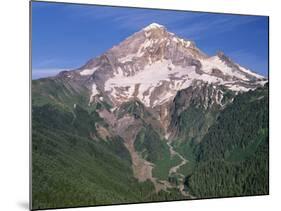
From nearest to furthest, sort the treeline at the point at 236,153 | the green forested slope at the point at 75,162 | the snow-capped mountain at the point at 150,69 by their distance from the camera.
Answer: the green forested slope at the point at 75,162 < the snow-capped mountain at the point at 150,69 < the treeline at the point at 236,153

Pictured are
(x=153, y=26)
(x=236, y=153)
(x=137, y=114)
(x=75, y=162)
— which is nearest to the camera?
(x=75, y=162)

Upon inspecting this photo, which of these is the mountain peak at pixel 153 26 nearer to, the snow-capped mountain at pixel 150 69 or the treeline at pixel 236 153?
the snow-capped mountain at pixel 150 69

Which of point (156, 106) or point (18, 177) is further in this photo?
point (156, 106)

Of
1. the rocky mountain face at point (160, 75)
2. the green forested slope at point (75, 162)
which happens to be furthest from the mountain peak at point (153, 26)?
the green forested slope at point (75, 162)

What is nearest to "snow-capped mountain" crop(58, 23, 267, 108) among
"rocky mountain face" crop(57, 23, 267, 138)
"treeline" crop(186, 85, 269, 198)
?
"rocky mountain face" crop(57, 23, 267, 138)

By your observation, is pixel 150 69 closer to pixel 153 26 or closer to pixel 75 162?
pixel 153 26

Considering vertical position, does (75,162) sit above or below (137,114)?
below

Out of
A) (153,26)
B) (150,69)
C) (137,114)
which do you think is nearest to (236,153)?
(137,114)
